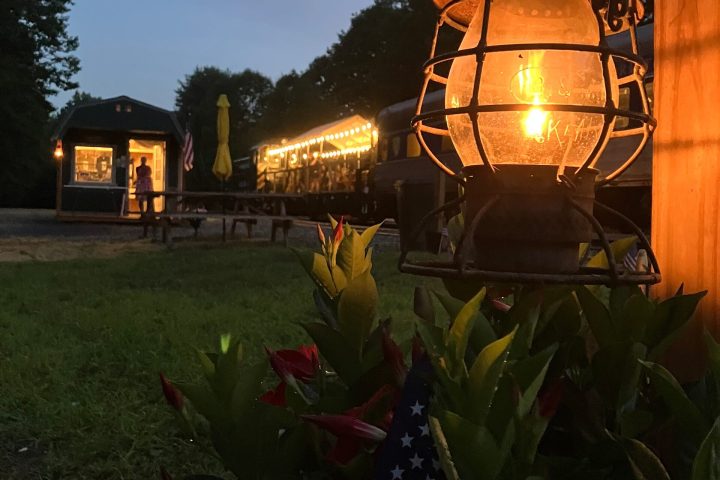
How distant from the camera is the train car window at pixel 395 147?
651 inches

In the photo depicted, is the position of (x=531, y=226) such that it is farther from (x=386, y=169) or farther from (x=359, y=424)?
(x=386, y=169)

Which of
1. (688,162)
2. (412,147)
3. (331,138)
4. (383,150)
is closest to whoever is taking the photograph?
(688,162)

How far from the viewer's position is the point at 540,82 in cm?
113

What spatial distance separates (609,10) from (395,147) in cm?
1569

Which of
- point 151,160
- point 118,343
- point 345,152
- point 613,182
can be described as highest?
point 345,152

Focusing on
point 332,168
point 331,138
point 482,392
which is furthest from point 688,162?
point 331,138

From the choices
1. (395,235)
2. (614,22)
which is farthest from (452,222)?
(395,235)

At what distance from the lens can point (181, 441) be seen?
282cm

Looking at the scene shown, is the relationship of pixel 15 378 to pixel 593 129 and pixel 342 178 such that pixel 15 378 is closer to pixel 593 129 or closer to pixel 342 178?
pixel 593 129

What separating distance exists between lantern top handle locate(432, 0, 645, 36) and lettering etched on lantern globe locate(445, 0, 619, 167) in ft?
0.12

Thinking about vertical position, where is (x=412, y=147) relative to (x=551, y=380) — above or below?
above

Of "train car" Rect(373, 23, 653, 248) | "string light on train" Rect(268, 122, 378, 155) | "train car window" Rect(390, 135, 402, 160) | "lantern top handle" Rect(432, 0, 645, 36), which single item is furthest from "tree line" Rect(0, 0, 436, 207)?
"lantern top handle" Rect(432, 0, 645, 36)

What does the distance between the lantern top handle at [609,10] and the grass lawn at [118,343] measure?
0.98m

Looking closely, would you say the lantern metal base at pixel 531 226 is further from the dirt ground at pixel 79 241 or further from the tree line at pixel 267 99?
the tree line at pixel 267 99
